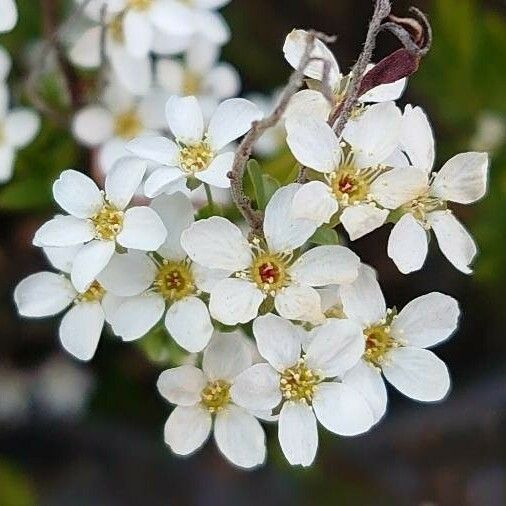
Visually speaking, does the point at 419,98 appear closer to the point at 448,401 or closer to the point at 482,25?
the point at 482,25

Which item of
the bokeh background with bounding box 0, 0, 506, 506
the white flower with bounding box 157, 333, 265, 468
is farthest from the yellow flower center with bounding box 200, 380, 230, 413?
the bokeh background with bounding box 0, 0, 506, 506

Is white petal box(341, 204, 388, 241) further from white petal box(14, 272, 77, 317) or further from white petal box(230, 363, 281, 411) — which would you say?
white petal box(14, 272, 77, 317)

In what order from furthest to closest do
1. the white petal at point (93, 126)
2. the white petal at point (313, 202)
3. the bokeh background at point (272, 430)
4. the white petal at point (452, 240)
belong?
1. the bokeh background at point (272, 430)
2. the white petal at point (93, 126)
3. the white petal at point (452, 240)
4. the white petal at point (313, 202)

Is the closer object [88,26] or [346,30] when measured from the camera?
[88,26]

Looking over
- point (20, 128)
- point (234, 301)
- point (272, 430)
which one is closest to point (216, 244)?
point (234, 301)

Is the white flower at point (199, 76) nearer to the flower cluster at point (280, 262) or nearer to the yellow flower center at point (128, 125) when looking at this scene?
the yellow flower center at point (128, 125)

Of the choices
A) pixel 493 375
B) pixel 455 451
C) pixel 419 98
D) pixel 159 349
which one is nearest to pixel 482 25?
pixel 419 98

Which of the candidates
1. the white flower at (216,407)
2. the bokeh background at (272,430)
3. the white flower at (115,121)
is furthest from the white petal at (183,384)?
the bokeh background at (272,430)
